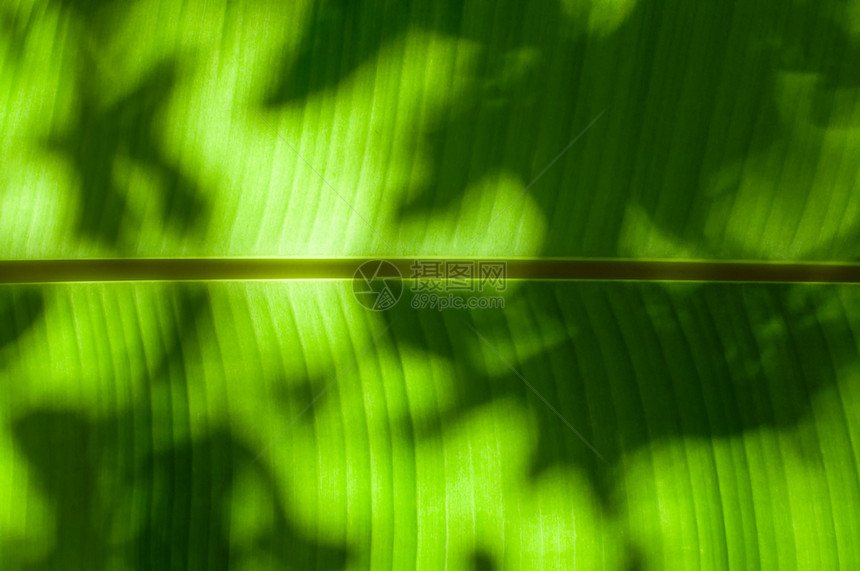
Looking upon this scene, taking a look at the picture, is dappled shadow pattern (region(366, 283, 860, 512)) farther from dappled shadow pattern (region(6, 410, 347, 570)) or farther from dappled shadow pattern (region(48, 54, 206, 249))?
dappled shadow pattern (region(48, 54, 206, 249))

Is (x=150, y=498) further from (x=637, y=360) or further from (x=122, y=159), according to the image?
(x=637, y=360)

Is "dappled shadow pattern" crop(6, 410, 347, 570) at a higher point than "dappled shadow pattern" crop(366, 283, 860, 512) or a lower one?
lower

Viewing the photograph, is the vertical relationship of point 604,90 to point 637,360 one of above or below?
Answer: above

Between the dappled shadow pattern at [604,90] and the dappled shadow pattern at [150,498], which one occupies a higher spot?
the dappled shadow pattern at [604,90]

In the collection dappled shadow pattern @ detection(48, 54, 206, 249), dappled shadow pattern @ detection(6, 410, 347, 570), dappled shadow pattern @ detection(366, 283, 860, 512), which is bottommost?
dappled shadow pattern @ detection(6, 410, 347, 570)

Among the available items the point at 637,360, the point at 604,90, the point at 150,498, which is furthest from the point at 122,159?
the point at 637,360

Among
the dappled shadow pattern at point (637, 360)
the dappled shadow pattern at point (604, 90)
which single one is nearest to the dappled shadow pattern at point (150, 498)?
the dappled shadow pattern at point (637, 360)

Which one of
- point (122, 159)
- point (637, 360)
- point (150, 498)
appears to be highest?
point (122, 159)

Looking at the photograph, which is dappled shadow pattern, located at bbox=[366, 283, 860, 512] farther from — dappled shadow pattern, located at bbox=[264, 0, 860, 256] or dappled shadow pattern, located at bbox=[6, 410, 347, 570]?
dappled shadow pattern, located at bbox=[6, 410, 347, 570]

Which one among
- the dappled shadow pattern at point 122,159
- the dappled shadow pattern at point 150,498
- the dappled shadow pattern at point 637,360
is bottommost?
the dappled shadow pattern at point 150,498

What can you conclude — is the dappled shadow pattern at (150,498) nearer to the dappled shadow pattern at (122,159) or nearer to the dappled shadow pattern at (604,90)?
the dappled shadow pattern at (122,159)

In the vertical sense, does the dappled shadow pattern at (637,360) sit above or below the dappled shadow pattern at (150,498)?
above

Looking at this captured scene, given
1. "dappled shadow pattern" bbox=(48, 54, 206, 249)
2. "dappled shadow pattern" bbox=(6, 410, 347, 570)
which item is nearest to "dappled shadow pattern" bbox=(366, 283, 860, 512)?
"dappled shadow pattern" bbox=(6, 410, 347, 570)
